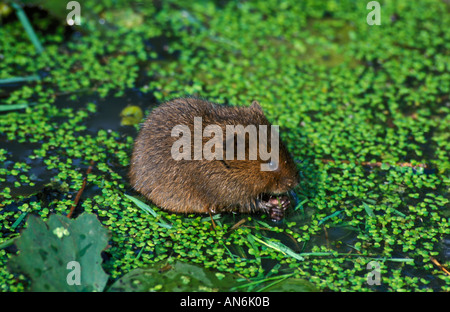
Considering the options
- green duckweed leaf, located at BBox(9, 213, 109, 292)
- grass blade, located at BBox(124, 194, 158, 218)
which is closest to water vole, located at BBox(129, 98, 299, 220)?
grass blade, located at BBox(124, 194, 158, 218)

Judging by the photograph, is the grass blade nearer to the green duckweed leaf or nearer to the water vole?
the water vole

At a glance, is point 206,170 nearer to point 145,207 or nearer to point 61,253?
point 145,207

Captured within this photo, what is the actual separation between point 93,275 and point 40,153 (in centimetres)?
181

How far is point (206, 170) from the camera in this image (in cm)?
445

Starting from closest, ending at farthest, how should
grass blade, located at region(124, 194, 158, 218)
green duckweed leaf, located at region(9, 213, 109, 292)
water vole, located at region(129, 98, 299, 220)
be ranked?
1. green duckweed leaf, located at region(9, 213, 109, 292)
2. water vole, located at region(129, 98, 299, 220)
3. grass blade, located at region(124, 194, 158, 218)

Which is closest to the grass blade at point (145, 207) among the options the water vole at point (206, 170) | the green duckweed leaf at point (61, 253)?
the water vole at point (206, 170)

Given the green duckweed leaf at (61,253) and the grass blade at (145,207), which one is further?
the grass blade at (145,207)

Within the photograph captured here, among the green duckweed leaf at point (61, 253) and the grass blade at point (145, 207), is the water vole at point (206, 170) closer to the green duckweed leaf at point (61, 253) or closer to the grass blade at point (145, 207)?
the grass blade at point (145, 207)

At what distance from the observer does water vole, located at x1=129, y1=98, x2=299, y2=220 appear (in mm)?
4426

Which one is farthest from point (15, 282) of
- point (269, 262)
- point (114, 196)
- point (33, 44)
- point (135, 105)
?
point (33, 44)

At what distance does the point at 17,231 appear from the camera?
4.33 meters

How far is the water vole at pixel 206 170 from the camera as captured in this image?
4.43 metres

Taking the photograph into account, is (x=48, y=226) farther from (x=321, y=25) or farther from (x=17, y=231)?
(x=321, y=25)

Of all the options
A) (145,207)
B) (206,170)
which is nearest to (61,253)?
(145,207)
